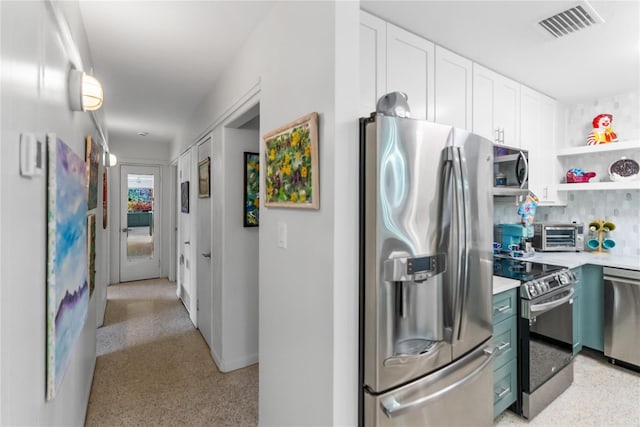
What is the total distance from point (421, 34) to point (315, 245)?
152cm

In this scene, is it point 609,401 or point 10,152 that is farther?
point 609,401

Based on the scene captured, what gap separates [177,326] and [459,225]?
3365mm

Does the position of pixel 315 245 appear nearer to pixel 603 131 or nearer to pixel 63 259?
pixel 63 259

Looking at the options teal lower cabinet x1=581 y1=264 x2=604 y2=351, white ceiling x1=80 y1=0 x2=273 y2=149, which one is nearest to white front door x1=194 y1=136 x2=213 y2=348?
white ceiling x1=80 y1=0 x2=273 y2=149

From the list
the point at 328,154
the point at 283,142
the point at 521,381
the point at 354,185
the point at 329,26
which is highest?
the point at 329,26

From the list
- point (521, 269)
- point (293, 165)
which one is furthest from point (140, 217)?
point (521, 269)

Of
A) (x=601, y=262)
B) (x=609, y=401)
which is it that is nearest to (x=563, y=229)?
(x=601, y=262)

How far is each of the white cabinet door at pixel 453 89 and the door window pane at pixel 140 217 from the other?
531 cm

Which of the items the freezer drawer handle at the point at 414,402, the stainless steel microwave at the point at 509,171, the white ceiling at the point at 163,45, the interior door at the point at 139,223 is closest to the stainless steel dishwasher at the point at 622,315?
the stainless steel microwave at the point at 509,171

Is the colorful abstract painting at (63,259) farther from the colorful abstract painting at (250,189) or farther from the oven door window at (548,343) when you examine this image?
the oven door window at (548,343)

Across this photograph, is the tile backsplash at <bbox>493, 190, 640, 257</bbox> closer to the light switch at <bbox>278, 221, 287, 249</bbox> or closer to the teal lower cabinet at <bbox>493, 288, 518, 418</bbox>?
the teal lower cabinet at <bbox>493, 288, 518, 418</bbox>

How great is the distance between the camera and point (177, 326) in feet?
11.8

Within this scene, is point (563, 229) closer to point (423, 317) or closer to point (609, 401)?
point (609, 401)

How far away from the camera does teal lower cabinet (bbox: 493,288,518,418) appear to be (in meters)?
1.90
